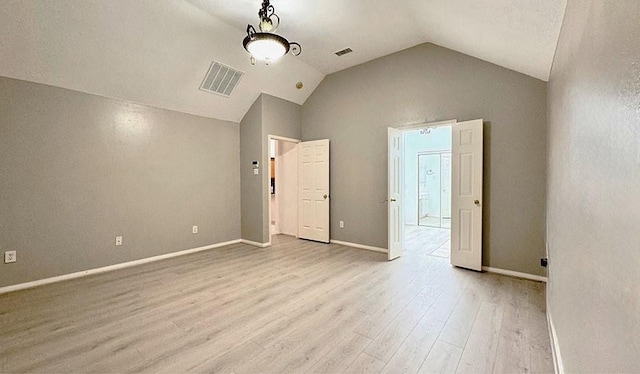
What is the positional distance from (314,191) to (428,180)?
13.9 ft

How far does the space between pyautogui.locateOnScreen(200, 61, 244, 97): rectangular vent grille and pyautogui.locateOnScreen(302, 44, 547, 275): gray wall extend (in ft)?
5.33

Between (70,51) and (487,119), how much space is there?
519 centimetres

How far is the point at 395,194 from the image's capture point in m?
4.23

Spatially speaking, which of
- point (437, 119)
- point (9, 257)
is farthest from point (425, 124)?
point (9, 257)

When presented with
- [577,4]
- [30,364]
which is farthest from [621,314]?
[30,364]

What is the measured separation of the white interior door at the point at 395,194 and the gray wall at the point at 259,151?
2197mm

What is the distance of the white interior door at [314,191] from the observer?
17.1 ft

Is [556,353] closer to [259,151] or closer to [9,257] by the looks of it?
[259,151]

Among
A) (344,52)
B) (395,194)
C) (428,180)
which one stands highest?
(344,52)

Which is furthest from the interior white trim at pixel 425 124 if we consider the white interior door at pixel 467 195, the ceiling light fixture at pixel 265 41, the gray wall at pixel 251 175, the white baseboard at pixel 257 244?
the white baseboard at pixel 257 244

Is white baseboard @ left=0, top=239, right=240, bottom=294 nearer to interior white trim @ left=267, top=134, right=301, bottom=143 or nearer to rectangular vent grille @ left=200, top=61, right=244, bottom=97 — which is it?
interior white trim @ left=267, top=134, right=301, bottom=143

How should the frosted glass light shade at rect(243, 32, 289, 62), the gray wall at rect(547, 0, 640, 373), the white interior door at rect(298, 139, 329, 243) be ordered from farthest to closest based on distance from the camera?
the white interior door at rect(298, 139, 329, 243), the frosted glass light shade at rect(243, 32, 289, 62), the gray wall at rect(547, 0, 640, 373)

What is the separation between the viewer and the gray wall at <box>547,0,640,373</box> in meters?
0.65

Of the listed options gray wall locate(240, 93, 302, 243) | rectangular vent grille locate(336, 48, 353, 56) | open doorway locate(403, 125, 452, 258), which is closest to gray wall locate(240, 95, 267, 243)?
gray wall locate(240, 93, 302, 243)
